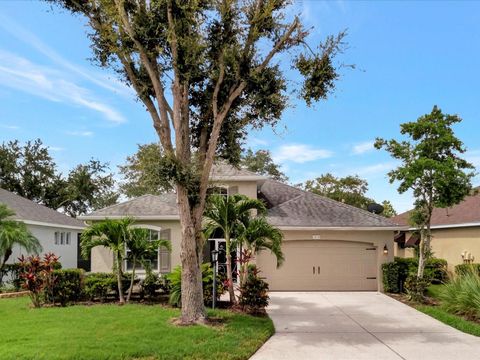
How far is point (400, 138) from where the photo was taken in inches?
634

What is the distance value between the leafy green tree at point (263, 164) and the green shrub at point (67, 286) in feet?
99.5

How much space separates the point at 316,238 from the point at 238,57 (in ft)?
32.2

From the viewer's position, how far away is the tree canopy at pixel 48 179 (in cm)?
3847

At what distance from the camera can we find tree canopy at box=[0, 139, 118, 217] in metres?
38.5

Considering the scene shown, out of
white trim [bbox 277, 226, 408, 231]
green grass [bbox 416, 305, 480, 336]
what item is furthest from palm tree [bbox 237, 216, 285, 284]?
white trim [bbox 277, 226, 408, 231]

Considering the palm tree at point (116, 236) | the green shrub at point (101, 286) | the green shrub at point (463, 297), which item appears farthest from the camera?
the green shrub at point (101, 286)

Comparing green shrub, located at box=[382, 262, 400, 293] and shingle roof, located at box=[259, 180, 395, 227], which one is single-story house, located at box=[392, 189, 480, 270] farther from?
green shrub, located at box=[382, 262, 400, 293]

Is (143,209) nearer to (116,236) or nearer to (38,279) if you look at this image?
(116,236)

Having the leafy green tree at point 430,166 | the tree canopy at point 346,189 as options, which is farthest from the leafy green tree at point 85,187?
the leafy green tree at point 430,166

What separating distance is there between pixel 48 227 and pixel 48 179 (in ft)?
54.5

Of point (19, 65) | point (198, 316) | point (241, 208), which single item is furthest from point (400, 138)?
point (19, 65)

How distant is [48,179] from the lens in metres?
40.0

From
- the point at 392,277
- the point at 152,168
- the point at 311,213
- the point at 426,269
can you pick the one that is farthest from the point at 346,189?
the point at 152,168

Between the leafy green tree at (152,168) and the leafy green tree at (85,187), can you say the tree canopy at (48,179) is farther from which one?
the leafy green tree at (152,168)
